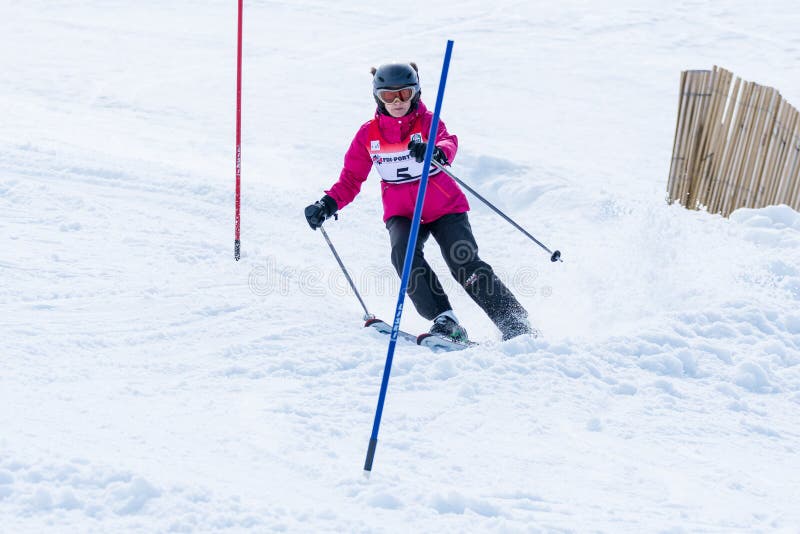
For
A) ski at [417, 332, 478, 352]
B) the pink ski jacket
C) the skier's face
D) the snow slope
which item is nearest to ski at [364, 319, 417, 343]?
ski at [417, 332, 478, 352]

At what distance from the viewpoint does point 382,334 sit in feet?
12.8

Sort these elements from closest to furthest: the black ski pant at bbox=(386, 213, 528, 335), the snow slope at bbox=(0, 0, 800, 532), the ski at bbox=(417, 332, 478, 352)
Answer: the snow slope at bbox=(0, 0, 800, 532), the ski at bbox=(417, 332, 478, 352), the black ski pant at bbox=(386, 213, 528, 335)

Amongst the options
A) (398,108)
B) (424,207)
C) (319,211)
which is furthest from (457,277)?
(398,108)

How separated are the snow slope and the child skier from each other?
42 cm

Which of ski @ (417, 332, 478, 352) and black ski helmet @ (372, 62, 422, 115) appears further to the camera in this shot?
black ski helmet @ (372, 62, 422, 115)

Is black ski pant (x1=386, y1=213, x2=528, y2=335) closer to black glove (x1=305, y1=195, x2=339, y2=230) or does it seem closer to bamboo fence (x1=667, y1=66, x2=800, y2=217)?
black glove (x1=305, y1=195, x2=339, y2=230)

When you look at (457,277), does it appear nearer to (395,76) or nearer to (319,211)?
(319,211)

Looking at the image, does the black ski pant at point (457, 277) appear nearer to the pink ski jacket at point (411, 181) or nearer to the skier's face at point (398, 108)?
the pink ski jacket at point (411, 181)

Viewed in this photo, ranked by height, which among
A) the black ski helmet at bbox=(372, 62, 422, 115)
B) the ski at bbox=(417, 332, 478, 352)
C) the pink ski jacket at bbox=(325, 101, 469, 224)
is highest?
the black ski helmet at bbox=(372, 62, 422, 115)

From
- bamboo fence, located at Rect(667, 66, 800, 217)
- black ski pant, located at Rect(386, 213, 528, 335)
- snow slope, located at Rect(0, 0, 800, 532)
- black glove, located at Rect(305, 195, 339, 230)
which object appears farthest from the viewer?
bamboo fence, located at Rect(667, 66, 800, 217)

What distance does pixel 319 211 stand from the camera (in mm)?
4492

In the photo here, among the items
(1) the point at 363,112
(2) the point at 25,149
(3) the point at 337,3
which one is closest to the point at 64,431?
(2) the point at 25,149

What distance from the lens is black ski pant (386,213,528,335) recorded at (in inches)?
167

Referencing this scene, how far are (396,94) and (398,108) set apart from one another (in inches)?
3.3
